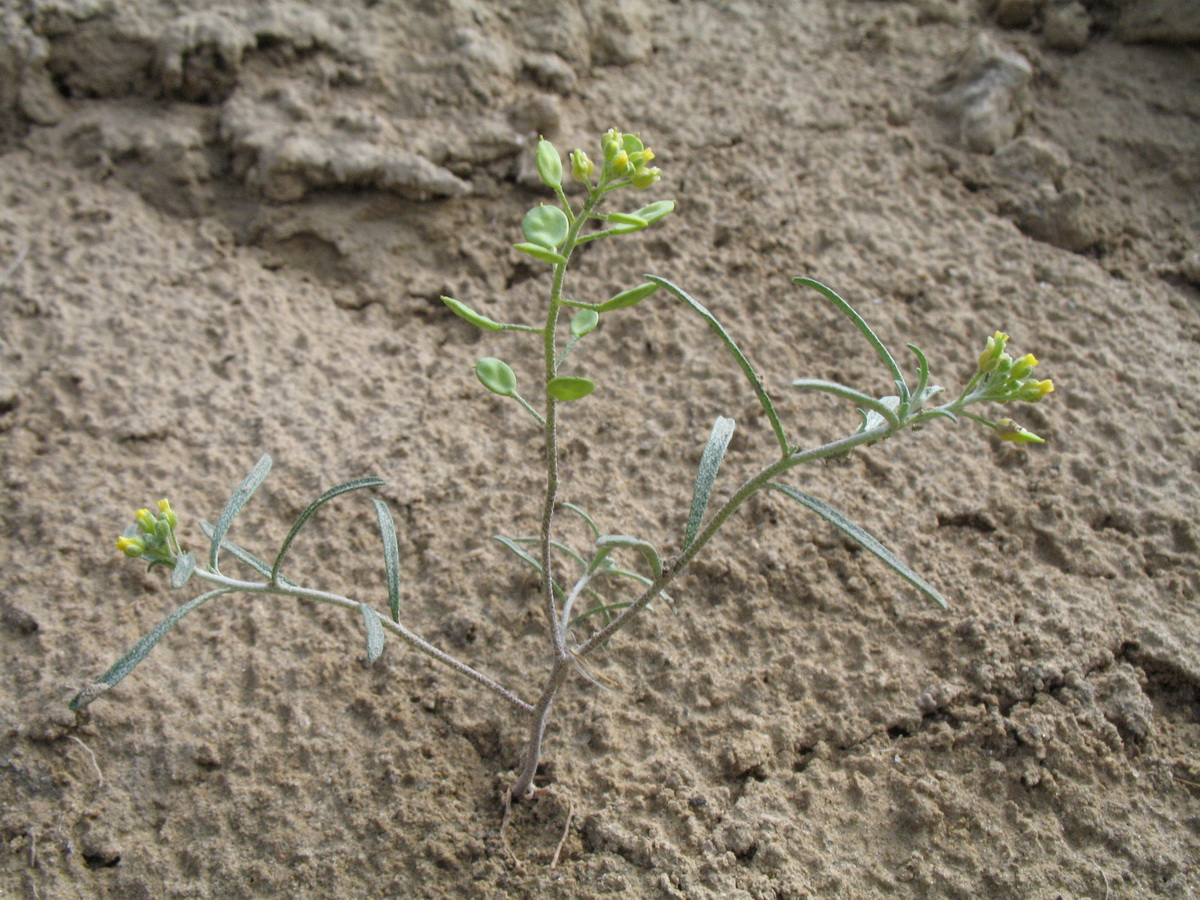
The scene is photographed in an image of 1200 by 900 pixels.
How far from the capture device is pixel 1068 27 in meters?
2.74

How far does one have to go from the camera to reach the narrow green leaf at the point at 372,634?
1.18 meters

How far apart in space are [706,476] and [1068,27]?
2.46 metres

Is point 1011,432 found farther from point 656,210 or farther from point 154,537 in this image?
point 154,537

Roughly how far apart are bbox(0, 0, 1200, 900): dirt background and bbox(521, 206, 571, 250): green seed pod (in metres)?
0.88

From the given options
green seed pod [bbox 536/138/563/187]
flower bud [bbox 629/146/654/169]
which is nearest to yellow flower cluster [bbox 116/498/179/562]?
green seed pod [bbox 536/138/563/187]

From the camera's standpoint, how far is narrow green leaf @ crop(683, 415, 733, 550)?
47.2 inches

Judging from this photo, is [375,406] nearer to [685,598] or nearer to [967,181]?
[685,598]

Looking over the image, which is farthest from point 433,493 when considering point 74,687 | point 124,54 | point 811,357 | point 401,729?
point 124,54

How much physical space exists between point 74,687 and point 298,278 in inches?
45.7

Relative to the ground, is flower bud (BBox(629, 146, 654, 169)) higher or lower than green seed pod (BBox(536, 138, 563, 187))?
higher

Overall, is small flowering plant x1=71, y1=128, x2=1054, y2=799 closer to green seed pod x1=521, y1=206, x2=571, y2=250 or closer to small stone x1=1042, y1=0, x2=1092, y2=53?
green seed pod x1=521, y1=206, x2=571, y2=250

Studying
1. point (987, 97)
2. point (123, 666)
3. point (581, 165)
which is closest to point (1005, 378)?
point (581, 165)

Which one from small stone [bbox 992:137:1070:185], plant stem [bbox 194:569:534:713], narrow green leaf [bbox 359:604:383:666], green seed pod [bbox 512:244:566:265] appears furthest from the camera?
small stone [bbox 992:137:1070:185]

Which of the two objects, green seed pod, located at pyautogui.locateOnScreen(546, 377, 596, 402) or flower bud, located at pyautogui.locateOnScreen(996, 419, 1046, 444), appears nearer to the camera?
green seed pod, located at pyautogui.locateOnScreen(546, 377, 596, 402)
